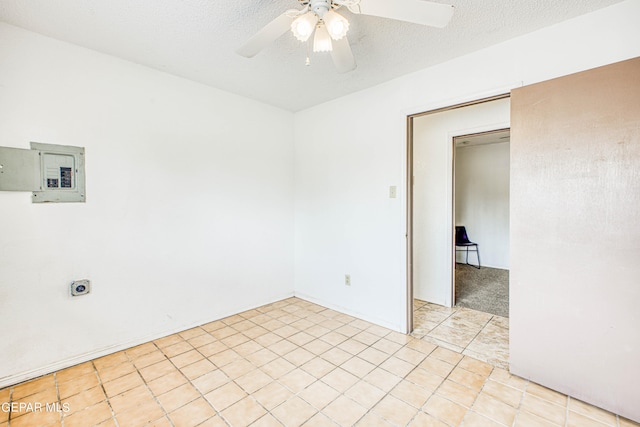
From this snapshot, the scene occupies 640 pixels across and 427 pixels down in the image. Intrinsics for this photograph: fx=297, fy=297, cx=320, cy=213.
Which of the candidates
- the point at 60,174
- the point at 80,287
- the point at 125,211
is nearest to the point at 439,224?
the point at 125,211

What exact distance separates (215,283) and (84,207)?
1.29m

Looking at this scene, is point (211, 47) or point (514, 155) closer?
point (514, 155)

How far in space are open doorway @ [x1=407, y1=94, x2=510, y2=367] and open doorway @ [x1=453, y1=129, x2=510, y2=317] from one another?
4.77ft

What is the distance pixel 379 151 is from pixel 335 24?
1630 mm

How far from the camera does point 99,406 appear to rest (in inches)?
68.6

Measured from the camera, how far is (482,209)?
17.9ft

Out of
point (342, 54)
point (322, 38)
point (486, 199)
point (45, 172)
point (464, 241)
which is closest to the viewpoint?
point (322, 38)

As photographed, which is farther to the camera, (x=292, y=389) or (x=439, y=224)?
(x=439, y=224)

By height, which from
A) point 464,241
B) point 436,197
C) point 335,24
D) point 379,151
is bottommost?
point 464,241

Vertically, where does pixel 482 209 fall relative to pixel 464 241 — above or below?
above

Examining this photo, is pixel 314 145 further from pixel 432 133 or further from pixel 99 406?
pixel 99 406

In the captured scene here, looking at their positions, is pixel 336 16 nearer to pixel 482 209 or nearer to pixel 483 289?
pixel 483 289

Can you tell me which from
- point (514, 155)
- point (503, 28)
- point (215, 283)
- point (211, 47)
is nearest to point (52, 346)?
point (215, 283)

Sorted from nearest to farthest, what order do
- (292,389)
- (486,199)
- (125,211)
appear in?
(292,389) → (125,211) → (486,199)
